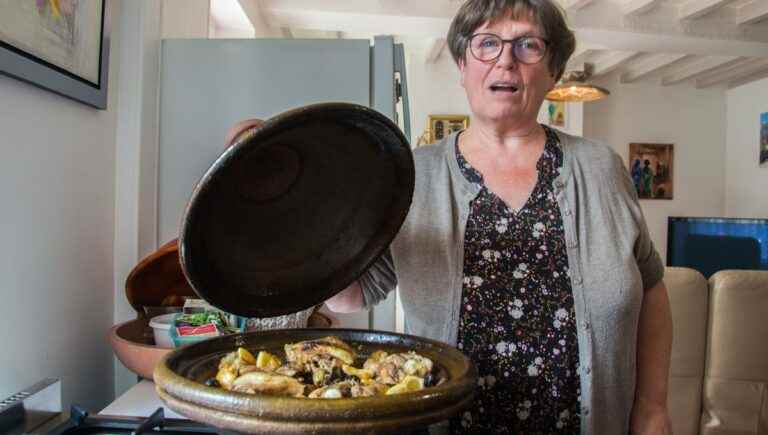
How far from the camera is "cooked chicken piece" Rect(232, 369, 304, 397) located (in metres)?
0.59

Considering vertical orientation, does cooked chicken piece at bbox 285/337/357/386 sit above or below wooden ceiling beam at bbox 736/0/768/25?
below

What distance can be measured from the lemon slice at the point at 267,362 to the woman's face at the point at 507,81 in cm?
53

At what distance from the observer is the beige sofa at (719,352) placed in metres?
1.99

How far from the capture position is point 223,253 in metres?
0.69

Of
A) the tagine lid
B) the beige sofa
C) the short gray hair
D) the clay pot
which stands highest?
the short gray hair

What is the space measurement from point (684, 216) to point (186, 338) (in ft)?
21.9

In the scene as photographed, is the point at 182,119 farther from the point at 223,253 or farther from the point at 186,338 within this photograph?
the point at 223,253

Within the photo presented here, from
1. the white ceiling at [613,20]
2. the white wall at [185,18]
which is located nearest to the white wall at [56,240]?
the white wall at [185,18]

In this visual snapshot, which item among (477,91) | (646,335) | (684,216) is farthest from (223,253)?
(684,216)

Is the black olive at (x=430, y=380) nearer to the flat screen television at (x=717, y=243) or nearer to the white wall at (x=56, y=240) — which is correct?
the white wall at (x=56, y=240)

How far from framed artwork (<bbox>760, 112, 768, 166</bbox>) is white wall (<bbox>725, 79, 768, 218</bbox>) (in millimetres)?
67

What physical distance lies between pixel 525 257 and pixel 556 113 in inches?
209

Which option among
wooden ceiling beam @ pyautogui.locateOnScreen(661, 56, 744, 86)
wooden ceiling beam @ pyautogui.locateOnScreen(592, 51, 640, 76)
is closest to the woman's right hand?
wooden ceiling beam @ pyautogui.locateOnScreen(592, 51, 640, 76)

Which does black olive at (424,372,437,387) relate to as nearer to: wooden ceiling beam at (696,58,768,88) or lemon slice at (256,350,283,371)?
lemon slice at (256,350,283,371)
